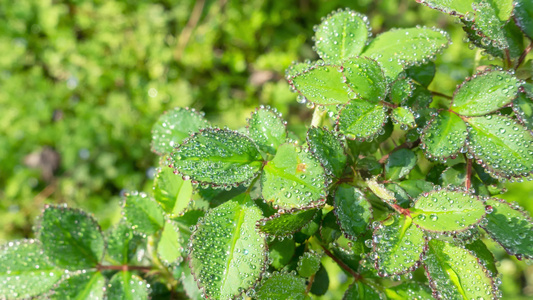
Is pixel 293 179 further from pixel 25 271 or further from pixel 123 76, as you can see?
pixel 123 76

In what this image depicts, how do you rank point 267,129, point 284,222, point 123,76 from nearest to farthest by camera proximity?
point 284,222 < point 267,129 < point 123,76

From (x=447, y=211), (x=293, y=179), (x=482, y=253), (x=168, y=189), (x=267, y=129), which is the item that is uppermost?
(x=168, y=189)

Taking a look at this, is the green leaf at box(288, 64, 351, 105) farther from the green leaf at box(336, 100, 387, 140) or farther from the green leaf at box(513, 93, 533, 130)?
the green leaf at box(513, 93, 533, 130)

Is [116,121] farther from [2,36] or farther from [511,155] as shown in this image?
[511,155]

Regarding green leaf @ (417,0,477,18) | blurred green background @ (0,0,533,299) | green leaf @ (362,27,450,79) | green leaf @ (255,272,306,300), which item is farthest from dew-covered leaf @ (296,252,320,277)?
blurred green background @ (0,0,533,299)

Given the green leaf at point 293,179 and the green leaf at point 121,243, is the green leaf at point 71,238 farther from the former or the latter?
the green leaf at point 293,179

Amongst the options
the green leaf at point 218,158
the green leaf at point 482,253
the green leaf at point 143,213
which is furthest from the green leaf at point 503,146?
the green leaf at point 143,213

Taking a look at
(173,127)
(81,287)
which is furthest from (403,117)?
(81,287)
